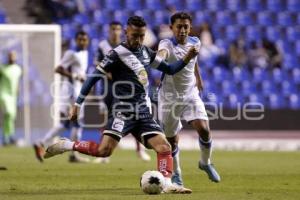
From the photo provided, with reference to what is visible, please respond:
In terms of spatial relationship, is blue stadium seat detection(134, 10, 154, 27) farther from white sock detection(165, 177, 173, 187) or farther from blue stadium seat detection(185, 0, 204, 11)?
white sock detection(165, 177, 173, 187)

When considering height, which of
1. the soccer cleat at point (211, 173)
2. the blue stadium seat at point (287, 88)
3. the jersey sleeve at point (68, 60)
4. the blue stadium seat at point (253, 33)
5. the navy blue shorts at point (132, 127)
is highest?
the blue stadium seat at point (253, 33)

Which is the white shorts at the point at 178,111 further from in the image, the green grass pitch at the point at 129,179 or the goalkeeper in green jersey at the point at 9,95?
the goalkeeper in green jersey at the point at 9,95

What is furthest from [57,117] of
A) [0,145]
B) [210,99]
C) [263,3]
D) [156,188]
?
[156,188]

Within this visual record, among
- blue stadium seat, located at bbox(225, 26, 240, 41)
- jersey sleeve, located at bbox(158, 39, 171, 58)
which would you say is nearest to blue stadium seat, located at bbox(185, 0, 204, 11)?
blue stadium seat, located at bbox(225, 26, 240, 41)

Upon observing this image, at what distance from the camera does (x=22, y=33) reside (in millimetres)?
17891

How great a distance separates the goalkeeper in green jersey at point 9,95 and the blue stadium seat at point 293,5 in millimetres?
8220

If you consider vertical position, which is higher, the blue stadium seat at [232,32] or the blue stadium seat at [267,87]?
the blue stadium seat at [232,32]

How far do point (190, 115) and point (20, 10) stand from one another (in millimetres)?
12144

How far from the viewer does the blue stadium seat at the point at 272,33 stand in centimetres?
2157

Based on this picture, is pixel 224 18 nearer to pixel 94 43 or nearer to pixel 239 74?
pixel 239 74

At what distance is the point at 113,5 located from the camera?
71.2 feet

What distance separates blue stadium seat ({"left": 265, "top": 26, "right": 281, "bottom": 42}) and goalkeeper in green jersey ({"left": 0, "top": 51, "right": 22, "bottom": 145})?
7106 millimetres

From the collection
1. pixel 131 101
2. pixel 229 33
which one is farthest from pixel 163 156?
pixel 229 33

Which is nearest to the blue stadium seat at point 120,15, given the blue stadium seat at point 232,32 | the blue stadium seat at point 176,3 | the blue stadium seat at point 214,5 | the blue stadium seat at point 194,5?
the blue stadium seat at point 176,3
